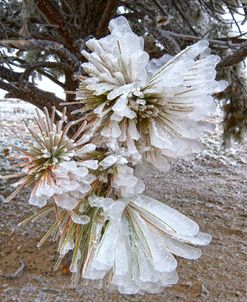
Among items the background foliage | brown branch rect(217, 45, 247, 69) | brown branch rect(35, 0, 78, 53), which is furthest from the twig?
brown branch rect(217, 45, 247, 69)

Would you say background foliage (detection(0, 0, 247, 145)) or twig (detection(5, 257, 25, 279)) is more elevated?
background foliage (detection(0, 0, 247, 145))

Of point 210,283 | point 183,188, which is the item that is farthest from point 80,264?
point 183,188

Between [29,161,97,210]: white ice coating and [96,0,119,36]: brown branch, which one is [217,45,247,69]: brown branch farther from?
[29,161,97,210]: white ice coating

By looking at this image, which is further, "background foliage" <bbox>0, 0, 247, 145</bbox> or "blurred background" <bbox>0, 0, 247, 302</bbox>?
"blurred background" <bbox>0, 0, 247, 302</bbox>

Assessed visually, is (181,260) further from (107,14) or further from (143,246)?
(143,246)

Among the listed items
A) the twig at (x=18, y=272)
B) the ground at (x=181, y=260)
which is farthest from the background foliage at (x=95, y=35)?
the twig at (x=18, y=272)

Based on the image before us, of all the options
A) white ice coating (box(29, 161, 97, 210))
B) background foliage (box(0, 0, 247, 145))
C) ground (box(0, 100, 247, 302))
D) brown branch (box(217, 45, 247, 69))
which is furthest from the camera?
ground (box(0, 100, 247, 302))

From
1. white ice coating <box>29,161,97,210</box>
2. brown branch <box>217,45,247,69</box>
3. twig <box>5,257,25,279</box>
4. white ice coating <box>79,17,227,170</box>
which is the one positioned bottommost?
twig <box>5,257,25,279</box>

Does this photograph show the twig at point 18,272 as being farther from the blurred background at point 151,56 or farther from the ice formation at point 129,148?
the ice formation at point 129,148

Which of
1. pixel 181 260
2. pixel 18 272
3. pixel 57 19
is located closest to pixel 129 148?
pixel 57 19
